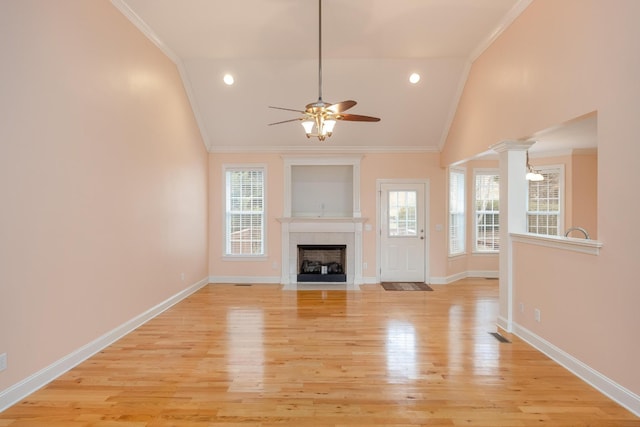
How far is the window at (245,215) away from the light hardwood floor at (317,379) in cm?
240

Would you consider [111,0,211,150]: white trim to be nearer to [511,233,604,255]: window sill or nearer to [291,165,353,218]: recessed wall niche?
[291,165,353,218]: recessed wall niche

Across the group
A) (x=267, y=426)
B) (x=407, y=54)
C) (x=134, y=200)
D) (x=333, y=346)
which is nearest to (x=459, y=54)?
(x=407, y=54)

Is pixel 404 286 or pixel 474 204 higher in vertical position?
pixel 474 204

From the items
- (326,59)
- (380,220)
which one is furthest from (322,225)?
(326,59)

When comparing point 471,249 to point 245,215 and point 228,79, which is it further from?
point 228,79

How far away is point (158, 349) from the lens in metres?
3.77

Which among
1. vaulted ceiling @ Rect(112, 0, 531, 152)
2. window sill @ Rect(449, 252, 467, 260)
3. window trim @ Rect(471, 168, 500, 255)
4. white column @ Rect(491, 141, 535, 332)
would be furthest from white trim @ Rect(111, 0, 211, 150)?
window trim @ Rect(471, 168, 500, 255)

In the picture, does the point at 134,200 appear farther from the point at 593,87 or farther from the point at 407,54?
the point at 593,87

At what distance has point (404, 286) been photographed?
680 centimetres

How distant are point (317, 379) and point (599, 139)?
299 centimetres

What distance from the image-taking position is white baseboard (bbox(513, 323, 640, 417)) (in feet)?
8.56

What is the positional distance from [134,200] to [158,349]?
5.70 ft

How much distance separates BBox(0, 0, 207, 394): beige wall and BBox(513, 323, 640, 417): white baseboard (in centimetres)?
445

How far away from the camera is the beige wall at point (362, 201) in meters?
7.12
